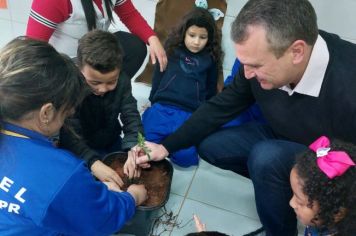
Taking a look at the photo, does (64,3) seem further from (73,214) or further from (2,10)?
(2,10)

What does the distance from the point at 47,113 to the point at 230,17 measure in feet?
5.21

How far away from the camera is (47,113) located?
2.93ft

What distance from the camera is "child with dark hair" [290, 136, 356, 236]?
36.2 inches

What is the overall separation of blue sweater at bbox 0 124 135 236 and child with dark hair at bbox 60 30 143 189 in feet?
1.18

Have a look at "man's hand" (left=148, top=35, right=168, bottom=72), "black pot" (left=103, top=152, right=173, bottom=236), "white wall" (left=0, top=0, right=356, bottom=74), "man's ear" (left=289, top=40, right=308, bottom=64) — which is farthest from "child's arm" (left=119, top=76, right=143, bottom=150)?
"white wall" (left=0, top=0, right=356, bottom=74)

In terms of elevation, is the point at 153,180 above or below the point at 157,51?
below

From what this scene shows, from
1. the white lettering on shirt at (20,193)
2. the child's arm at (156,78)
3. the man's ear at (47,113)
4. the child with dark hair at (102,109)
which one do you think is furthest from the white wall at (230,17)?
the white lettering on shirt at (20,193)

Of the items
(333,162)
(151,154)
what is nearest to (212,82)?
(151,154)

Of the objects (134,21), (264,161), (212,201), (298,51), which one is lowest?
(212,201)

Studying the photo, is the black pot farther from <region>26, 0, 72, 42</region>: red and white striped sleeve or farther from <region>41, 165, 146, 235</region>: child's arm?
<region>26, 0, 72, 42</region>: red and white striped sleeve

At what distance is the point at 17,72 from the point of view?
838 mm

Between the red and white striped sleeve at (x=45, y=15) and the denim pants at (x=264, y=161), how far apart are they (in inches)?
28.1

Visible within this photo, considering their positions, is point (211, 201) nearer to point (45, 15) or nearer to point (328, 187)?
point (328, 187)

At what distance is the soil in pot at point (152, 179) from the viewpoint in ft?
4.33
